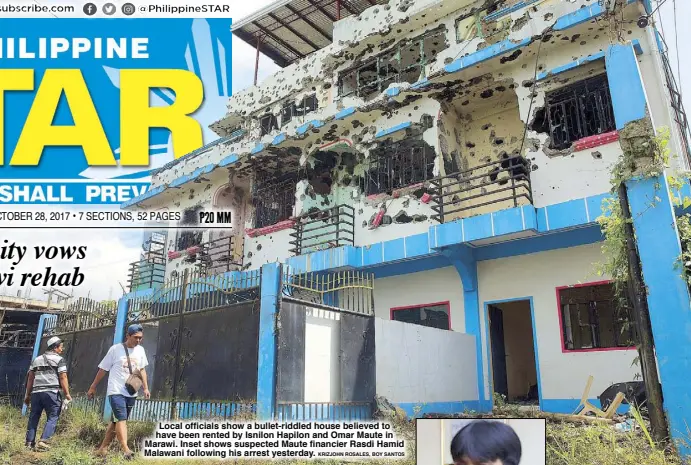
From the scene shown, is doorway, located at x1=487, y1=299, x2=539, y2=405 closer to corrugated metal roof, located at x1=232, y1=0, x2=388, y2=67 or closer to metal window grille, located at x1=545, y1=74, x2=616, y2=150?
metal window grille, located at x1=545, y1=74, x2=616, y2=150

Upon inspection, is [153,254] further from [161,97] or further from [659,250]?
[659,250]

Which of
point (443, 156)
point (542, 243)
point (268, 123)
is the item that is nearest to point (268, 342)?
point (542, 243)

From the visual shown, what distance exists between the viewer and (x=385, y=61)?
13305mm

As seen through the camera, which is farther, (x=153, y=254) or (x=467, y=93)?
(x=153, y=254)

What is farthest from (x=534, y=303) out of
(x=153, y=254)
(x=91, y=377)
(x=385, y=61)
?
(x=153, y=254)

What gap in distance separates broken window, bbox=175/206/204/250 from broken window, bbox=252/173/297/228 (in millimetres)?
2391

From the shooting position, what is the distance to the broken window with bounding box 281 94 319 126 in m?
14.6

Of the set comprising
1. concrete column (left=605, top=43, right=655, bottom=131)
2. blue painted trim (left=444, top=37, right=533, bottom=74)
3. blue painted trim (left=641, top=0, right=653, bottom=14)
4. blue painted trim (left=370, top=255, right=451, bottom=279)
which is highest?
blue painted trim (left=641, top=0, right=653, bottom=14)

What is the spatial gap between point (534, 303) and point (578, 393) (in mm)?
1796

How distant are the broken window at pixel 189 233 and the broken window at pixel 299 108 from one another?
4.02m

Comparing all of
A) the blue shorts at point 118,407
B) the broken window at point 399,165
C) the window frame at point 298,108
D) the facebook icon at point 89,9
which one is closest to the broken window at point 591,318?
the broken window at point 399,165

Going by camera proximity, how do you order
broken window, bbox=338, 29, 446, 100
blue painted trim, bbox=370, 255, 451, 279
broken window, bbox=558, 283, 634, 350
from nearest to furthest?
broken window, bbox=558, 283, 634, 350, blue painted trim, bbox=370, 255, 451, 279, broken window, bbox=338, 29, 446, 100

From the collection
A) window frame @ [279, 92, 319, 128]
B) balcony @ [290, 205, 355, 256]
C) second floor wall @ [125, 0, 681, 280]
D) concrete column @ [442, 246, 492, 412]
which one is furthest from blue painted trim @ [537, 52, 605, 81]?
window frame @ [279, 92, 319, 128]

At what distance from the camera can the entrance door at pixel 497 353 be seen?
34.5 ft
